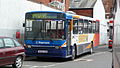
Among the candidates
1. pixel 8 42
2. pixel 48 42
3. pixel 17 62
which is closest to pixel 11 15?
pixel 48 42

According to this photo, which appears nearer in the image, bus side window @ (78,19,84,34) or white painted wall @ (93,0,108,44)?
bus side window @ (78,19,84,34)

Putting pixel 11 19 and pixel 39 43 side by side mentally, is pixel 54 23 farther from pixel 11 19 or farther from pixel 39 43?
pixel 11 19

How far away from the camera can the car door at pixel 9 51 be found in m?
12.0

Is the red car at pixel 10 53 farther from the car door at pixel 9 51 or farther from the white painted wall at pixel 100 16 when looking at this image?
the white painted wall at pixel 100 16

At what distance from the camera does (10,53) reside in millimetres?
12219

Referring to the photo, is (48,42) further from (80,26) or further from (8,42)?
(8,42)

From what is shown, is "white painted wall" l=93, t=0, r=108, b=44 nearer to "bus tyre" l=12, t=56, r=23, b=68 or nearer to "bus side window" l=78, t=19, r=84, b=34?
"bus side window" l=78, t=19, r=84, b=34

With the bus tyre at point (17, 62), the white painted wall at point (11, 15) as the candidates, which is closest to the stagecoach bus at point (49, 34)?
the white painted wall at point (11, 15)

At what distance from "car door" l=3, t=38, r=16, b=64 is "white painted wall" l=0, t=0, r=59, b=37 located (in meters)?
6.35

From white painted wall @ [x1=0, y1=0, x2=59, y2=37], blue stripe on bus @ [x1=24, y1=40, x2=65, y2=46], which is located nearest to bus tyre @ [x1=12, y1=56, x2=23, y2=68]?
blue stripe on bus @ [x1=24, y1=40, x2=65, y2=46]

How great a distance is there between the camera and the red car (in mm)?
11711

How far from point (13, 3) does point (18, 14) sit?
1.13m

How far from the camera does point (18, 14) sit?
21.8 m

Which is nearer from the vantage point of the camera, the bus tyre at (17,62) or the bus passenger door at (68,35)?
the bus tyre at (17,62)
